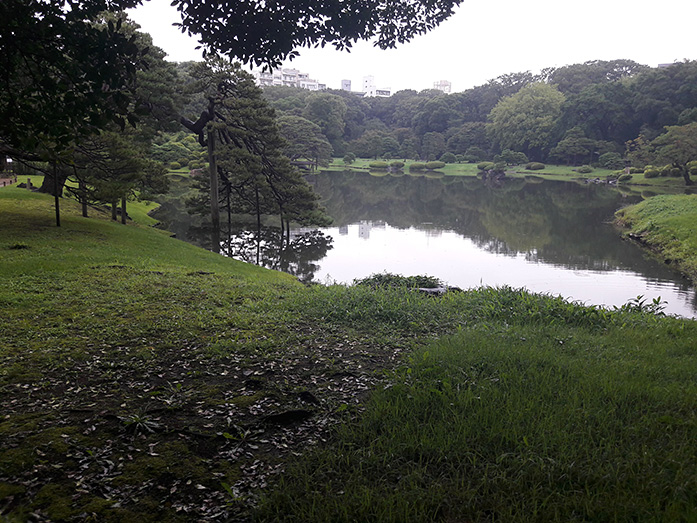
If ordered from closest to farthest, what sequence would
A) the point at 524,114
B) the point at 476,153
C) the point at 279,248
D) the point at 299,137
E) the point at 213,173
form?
the point at 279,248 < the point at 213,173 < the point at 299,137 < the point at 524,114 < the point at 476,153

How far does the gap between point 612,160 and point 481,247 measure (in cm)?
4366

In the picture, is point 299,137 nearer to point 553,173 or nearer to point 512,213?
point 512,213

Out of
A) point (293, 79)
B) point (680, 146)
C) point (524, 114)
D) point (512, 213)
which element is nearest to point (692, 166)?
point (680, 146)

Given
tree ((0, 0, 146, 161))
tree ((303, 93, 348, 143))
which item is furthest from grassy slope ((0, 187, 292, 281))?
tree ((303, 93, 348, 143))

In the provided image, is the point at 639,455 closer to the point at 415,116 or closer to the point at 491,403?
the point at 491,403

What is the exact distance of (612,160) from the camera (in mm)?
54781

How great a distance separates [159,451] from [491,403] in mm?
2300

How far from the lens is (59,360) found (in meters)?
4.56

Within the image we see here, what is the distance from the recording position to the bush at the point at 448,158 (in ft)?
228

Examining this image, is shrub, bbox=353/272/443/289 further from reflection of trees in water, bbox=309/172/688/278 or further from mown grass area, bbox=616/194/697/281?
mown grass area, bbox=616/194/697/281

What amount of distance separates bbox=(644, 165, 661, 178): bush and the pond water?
37.8 feet

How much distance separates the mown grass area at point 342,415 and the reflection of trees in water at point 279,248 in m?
9.47

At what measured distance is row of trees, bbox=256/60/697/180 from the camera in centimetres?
5359

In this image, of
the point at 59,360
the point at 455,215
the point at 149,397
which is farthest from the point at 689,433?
the point at 455,215
